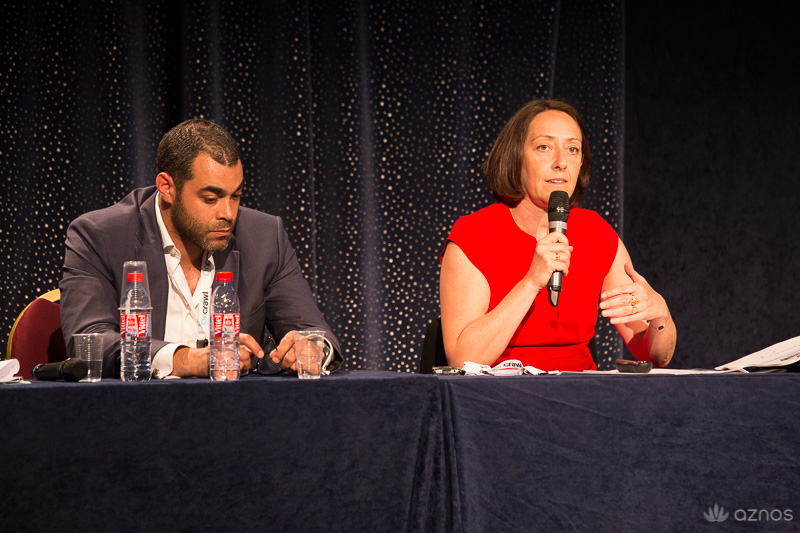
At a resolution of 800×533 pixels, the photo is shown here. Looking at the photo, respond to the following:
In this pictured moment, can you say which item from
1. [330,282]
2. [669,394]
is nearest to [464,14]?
[330,282]

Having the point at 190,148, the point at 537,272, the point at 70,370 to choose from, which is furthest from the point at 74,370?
the point at 537,272

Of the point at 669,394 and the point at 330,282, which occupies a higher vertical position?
the point at 330,282

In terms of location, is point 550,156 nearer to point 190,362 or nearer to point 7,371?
point 190,362

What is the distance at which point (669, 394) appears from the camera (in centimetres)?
136

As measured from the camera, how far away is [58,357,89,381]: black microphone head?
1.34 metres

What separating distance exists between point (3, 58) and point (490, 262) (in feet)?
6.92

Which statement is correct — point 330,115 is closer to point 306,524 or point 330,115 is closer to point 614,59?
point 614,59

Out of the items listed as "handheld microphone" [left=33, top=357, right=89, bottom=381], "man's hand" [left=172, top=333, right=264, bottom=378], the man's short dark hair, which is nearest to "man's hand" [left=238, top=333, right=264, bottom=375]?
"man's hand" [left=172, top=333, right=264, bottom=378]

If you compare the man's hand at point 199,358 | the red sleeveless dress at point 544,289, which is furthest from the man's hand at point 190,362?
the red sleeveless dress at point 544,289

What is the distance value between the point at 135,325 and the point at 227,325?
0.21 meters

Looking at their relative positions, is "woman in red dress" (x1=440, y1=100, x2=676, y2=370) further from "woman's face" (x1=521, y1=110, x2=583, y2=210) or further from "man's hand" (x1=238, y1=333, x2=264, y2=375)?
"man's hand" (x1=238, y1=333, x2=264, y2=375)

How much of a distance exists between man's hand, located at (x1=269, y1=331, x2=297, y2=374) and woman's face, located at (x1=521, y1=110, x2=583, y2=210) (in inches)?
40.4

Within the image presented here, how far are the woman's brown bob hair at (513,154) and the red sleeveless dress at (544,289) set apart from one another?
0.23ft

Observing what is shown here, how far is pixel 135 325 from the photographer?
1.51 meters
